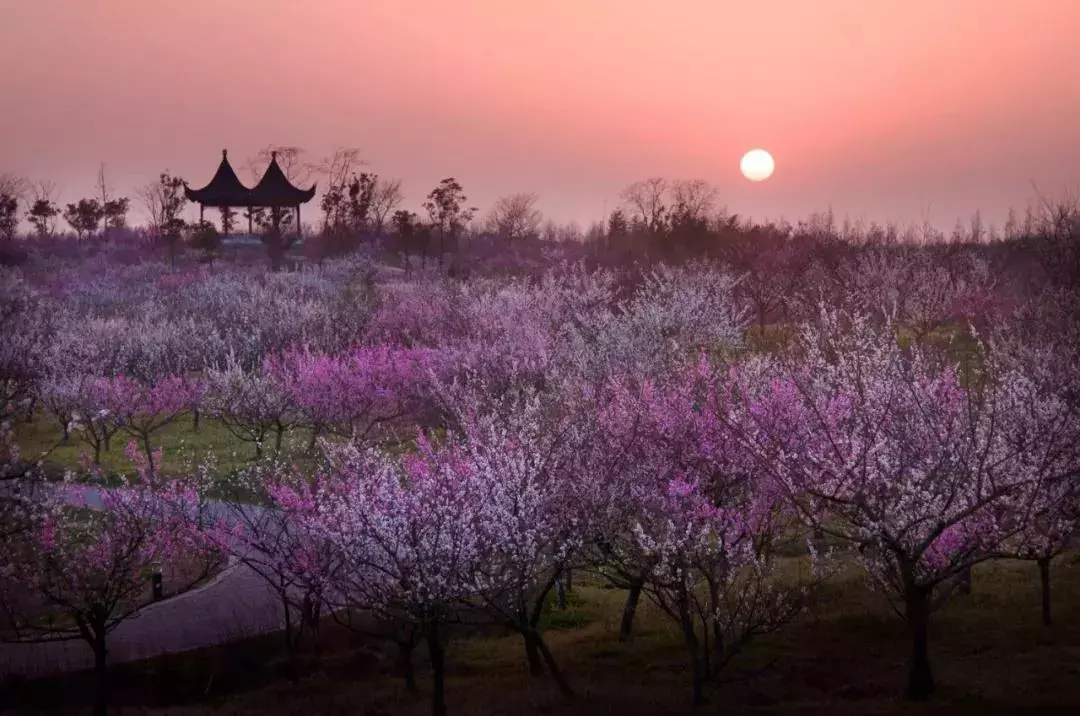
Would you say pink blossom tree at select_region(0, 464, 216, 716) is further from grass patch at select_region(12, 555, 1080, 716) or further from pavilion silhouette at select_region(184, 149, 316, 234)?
pavilion silhouette at select_region(184, 149, 316, 234)

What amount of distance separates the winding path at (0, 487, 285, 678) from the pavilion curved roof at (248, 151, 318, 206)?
188 ft

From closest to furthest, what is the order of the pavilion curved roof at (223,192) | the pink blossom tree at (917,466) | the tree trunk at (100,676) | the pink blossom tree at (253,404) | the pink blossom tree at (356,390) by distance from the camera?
1. the pink blossom tree at (917,466)
2. the tree trunk at (100,676)
3. the pink blossom tree at (356,390)
4. the pink blossom tree at (253,404)
5. the pavilion curved roof at (223,192)

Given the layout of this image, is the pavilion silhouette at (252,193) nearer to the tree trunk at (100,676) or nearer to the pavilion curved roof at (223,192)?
the pavilion curved roof at (223,192)

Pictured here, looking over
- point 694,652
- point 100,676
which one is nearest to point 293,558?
point 100,676

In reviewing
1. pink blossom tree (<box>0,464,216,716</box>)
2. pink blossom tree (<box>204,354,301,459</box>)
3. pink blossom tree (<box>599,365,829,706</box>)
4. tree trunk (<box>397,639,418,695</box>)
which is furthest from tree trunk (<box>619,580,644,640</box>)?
pink blossom tree (<box>204,354,301,459</box>)

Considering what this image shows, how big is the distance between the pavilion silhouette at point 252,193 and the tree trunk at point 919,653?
6808 centimetres

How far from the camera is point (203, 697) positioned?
2047 cm

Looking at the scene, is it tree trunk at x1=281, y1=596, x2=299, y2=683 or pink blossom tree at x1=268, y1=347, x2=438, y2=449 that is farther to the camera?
pink blossom tree at x1=268, y1=347, x2=438, y2=449

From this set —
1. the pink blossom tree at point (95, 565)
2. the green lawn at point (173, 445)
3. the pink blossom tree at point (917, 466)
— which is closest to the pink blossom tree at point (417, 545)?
the pink blossom tree at point (95, 565)

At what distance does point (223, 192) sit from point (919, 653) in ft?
231

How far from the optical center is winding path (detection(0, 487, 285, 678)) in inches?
836

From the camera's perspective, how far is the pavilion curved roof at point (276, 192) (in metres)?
78.8

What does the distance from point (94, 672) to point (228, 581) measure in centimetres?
516

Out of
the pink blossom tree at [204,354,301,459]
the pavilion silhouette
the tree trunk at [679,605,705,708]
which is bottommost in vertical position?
the tree trunk at [679,605,705,708]
